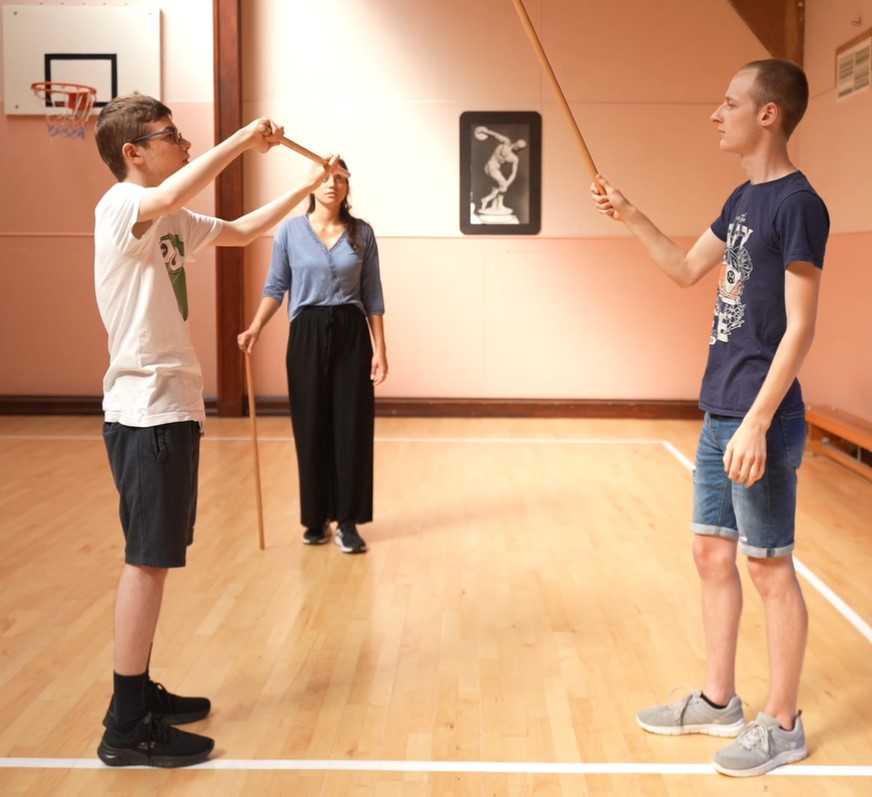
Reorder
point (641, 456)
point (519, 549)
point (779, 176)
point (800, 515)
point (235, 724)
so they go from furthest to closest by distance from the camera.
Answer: point (641, 456)
point (800, 515)
point (519, 549)
point (235, 724)
point (779, 176)

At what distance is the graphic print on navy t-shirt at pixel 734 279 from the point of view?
7.82 ft

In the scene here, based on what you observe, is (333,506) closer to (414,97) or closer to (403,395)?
(403,395)

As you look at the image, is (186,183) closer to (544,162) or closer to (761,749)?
(761,749)

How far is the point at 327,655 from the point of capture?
10.5 ft

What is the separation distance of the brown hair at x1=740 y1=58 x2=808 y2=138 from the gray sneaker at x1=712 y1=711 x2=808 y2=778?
4.29 ft

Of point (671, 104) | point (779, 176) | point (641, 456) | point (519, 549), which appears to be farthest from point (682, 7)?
point (779, 176)

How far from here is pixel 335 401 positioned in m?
4.25

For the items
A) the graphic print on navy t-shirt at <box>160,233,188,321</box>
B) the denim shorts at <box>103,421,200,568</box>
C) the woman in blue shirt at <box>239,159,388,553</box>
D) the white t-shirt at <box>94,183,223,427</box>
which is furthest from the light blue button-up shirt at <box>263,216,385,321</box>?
the denim shorts at <box>103,421,200,568</box>

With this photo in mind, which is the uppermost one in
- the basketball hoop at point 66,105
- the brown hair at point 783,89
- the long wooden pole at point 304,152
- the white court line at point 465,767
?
the basketball hoop at point 66,105

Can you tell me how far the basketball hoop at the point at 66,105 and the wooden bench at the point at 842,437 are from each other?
493 cm

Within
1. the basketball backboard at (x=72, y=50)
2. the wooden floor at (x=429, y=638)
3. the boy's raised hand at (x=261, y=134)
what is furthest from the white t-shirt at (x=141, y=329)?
the basketball backboard at (x=72, y=50)

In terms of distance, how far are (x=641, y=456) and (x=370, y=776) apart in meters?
4.06

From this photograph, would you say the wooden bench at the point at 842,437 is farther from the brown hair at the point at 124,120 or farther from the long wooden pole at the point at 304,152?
the brown hair at the point at 124,120

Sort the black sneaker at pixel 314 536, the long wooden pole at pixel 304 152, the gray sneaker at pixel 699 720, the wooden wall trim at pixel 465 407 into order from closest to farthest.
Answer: the gray sneaker at pixel 699 720 → the long wooden pole at pixel 304 152 → the black sneaker at pixel 314 536 → the wooden wall trim at pixel 465 407
